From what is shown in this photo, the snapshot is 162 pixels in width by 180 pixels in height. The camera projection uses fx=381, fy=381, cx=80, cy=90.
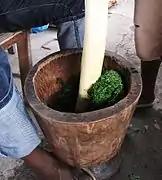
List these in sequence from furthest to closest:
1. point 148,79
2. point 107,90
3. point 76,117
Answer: point 148,79 < point 107,90 < point 76,117

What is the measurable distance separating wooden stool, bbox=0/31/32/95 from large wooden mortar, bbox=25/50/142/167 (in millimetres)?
186

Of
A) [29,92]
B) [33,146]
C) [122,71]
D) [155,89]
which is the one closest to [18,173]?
[33,146]

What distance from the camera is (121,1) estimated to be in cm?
A: 258

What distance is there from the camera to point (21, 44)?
143 cm

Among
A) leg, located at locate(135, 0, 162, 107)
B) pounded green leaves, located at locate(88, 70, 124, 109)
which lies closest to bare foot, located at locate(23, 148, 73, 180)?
pounded green leaves, located at locate(88, 70, 124, 109)

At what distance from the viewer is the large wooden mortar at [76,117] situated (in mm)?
1009

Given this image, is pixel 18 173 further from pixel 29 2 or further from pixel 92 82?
pixel 29 2

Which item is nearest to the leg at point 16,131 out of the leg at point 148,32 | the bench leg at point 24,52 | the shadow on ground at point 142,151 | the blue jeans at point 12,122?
the blue jeans at point 12,122

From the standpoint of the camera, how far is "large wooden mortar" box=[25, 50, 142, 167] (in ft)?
3.31

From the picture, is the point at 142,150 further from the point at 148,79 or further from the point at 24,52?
the point at 24,52

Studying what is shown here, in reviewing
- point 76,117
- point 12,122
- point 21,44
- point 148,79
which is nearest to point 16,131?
point 12,122

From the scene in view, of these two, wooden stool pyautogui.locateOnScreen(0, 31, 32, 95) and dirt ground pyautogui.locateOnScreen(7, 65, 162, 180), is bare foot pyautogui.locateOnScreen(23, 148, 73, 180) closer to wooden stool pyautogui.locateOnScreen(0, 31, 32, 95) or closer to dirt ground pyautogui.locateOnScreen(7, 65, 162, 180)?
dirt ground pyautogui.locateOnScreen(7, 65, 162, 180)

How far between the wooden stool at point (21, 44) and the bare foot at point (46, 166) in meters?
0.38

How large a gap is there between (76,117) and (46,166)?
0.97ft
